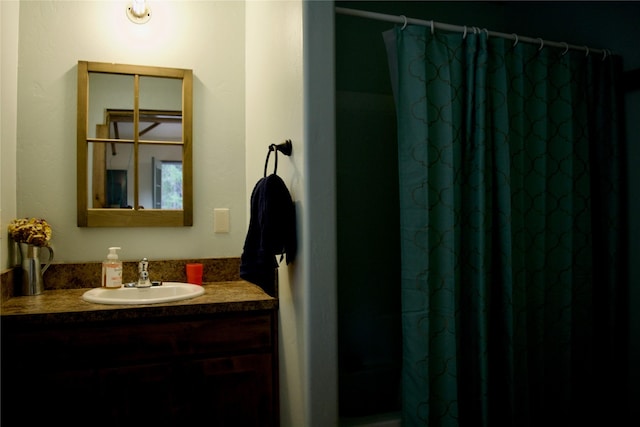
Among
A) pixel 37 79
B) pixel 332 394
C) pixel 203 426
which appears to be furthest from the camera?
pixel 37 79

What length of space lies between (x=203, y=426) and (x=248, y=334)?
361mm

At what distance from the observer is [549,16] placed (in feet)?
6.62

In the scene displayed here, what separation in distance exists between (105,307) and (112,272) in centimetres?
32

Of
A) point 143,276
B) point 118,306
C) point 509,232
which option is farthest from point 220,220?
point 509,232

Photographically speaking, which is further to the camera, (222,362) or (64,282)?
(64,282)

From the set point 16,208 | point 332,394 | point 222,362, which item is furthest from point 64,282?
point 332,394

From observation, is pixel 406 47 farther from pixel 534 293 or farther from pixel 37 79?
pixel 37 79

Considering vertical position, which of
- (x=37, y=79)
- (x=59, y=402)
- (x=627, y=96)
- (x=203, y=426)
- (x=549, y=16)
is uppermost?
(x=549, y=16)

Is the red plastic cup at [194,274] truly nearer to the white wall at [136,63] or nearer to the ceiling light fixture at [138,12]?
the white wall at [136,63]

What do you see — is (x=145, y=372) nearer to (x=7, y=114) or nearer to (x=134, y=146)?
(x=134, y=146)

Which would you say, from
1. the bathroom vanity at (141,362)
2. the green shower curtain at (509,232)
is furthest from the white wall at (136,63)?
the green shower curtain at (509,232)

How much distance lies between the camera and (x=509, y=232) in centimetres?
144

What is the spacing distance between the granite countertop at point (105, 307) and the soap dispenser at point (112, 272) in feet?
0.38

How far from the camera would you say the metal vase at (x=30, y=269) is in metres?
1.66
